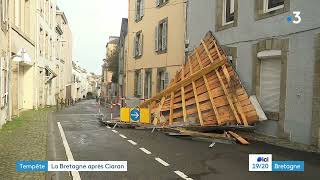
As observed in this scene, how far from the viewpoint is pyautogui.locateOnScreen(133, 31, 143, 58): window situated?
95.4 feet

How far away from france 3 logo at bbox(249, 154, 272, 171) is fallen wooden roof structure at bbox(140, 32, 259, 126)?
3.30 m

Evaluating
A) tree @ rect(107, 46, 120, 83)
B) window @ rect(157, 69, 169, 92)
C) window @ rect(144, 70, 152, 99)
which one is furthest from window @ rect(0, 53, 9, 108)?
tree @ rect(107, 46, 120, 83)

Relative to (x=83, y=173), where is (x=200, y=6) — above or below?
above

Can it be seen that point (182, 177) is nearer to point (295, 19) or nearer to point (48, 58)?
point (295, 19)

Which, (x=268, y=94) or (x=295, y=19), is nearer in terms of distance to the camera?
(x=295, y=19)

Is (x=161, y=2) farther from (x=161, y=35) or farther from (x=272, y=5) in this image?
(x=272, y=5)

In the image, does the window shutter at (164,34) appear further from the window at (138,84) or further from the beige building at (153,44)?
→ the window at (138,84)

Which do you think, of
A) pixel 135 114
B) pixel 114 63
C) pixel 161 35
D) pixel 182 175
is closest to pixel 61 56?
pixel 114 63

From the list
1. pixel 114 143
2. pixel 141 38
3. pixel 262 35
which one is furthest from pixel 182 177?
pixel 141 38

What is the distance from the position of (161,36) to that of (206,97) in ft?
35.8

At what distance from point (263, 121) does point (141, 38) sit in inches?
649

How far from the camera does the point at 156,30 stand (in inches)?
1005

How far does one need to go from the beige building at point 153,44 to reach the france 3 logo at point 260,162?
11.8 meters

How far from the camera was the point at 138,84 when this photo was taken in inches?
1167
